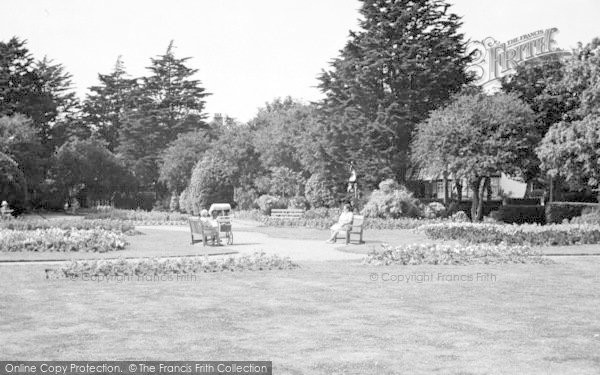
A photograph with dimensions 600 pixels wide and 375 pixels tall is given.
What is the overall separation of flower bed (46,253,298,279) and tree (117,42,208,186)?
166ft

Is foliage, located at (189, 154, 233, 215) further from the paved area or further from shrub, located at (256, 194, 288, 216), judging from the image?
the paved area

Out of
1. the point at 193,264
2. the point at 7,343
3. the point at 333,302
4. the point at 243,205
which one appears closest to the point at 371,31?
the point at 243,205

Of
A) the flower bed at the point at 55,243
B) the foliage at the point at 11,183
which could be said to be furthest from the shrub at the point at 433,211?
the foliage at the point at 11,183

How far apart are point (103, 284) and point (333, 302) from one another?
449 cm

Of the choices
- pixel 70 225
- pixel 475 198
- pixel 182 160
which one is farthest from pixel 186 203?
pixel 70 225

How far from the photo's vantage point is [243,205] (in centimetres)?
5312

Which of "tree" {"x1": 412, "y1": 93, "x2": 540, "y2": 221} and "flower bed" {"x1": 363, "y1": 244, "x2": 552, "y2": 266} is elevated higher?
"tree" {"x1": 412, "y1": 93, "x2": 540, "y2": 221}

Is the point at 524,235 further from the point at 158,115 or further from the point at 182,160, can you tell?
the point at 158,115

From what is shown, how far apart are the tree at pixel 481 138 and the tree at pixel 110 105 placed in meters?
43.5

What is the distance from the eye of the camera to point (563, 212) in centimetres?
3862

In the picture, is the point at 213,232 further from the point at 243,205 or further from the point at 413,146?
the point at 243,205

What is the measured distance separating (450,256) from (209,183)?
35.1 metres

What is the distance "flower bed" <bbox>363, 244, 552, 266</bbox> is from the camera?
17.5 metres

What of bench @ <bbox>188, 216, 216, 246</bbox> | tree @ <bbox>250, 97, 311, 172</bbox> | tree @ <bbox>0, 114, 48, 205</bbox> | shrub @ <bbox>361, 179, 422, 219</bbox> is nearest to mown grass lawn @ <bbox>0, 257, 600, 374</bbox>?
bench @ <bbox>188, 216, 216, 246</bbox>
